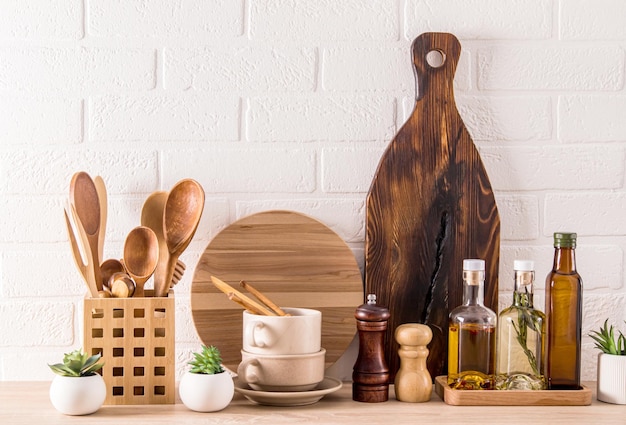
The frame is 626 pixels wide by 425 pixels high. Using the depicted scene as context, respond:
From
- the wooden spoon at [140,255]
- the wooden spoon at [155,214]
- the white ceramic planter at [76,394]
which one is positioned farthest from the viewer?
the wooden spoon at [155,214]

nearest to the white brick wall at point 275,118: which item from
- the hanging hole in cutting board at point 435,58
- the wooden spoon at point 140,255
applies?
the hanging hole in cutting board at point 435,58

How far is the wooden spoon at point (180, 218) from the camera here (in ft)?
4.06

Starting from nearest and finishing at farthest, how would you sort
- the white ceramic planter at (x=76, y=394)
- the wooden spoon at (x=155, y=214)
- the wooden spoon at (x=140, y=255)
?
the white ceramic planter at (x=76, y=394) → the wooden spoon at (x=140, y=255) → the wooden spoon at (x=155, y=214)

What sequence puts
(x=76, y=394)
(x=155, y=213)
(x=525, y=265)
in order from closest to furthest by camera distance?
(x=76, y=394) < (x=525, y=265) < (x=155, y=213)

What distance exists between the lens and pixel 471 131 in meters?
1.37

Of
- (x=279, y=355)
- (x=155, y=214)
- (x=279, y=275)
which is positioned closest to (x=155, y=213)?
(x=155, y=214)

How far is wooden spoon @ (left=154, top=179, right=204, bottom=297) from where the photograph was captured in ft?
4.06

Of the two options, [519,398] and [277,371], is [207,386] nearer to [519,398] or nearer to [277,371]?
[277,371]

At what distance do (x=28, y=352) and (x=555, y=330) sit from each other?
0.89 metres

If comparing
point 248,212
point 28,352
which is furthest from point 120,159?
point 28,352

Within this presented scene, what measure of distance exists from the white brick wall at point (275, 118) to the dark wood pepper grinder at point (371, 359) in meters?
0.18

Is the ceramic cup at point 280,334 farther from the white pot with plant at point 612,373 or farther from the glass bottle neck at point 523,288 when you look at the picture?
the white pot with plant at point 612,373

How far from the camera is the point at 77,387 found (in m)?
1.10

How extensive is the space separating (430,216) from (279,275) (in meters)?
0.28
